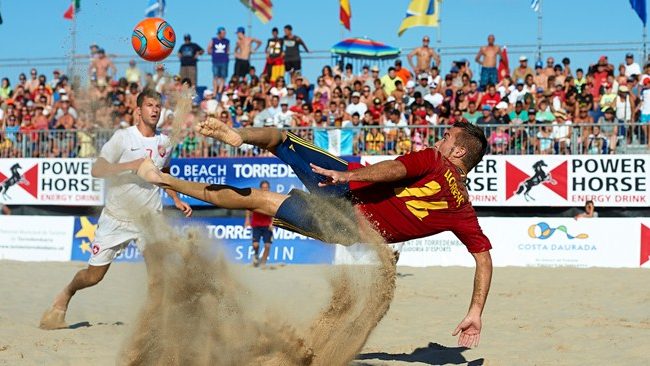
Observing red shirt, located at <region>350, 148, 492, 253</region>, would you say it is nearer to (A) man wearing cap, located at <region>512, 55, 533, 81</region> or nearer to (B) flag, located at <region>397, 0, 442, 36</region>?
(A) man wearing cap, located at <region>512, 55, 533, 81</region>

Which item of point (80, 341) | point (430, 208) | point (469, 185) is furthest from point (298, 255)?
point (430, 208)

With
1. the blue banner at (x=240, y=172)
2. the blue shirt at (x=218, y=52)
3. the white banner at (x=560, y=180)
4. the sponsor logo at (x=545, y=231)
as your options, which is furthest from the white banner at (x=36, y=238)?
the sponsor logo at (x=545, y=231)

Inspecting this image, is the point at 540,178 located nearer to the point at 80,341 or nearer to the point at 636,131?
the point at 636,131

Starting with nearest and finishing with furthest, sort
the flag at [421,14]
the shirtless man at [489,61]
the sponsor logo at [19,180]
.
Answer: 1. the sponsor logo at [19,180]
2. the shirtless man at [489,61]
3. the flag at [421,14]

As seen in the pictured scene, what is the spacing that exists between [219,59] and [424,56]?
14.5 feet

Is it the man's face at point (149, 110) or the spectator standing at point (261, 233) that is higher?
the man's face at point (149, 110)

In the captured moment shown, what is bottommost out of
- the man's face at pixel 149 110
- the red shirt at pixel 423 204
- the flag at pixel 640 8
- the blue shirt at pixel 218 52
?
the red shirt at pixel 423 204

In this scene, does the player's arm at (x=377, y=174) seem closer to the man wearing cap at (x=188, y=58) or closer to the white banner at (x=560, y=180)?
the white banner at (x=560, y=180)

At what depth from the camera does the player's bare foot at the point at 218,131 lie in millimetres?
5574

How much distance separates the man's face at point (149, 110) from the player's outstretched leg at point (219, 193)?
1.53 m

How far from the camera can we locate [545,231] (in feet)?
48.4

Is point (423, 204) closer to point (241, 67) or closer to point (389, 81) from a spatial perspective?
point (389, 81)

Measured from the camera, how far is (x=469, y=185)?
1504 cm

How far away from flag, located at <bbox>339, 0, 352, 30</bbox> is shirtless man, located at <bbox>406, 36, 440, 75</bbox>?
2.87m
